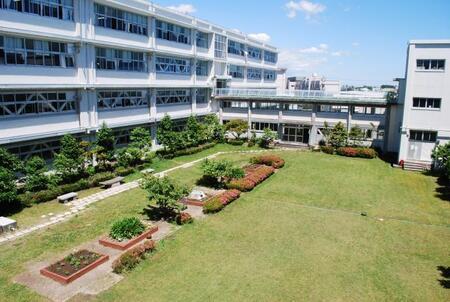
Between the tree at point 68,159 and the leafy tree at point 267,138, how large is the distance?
19927 millimetres

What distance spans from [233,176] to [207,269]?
1091cm

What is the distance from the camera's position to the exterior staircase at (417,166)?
95.2 ft

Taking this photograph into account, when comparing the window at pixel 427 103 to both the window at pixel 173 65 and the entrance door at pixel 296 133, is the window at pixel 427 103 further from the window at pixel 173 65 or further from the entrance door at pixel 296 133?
the window at pixel 173 65

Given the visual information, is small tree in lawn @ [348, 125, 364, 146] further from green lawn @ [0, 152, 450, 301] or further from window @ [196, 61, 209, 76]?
window @ [196, 61, 209, 76]

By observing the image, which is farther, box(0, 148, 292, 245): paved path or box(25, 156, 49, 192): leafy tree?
box(25, 156, 49, 192): leafy tree

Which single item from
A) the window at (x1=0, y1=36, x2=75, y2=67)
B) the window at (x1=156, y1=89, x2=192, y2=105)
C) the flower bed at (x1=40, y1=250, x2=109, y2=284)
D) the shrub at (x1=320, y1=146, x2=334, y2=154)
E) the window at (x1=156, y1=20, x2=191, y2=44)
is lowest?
the flower bed at (x1=40, y1=250, x2=109, y2=284)

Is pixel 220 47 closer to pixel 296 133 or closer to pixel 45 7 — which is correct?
pixel 296 133

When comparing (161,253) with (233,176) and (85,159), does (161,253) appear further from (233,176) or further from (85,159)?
(85,159)

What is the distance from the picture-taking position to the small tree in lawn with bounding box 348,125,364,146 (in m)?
33.9

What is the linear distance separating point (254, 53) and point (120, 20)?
3135 centimetres

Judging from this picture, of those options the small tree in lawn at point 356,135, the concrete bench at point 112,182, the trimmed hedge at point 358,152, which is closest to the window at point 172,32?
the concrete bench at point 112,182

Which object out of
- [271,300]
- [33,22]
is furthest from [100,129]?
[271,300]

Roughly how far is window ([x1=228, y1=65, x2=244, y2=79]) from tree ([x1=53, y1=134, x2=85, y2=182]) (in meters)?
29.4

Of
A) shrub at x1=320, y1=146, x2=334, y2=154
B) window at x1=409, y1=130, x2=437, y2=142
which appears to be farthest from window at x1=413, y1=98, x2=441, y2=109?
shrub at x1=320, y1=146, x2=334, y2=154
